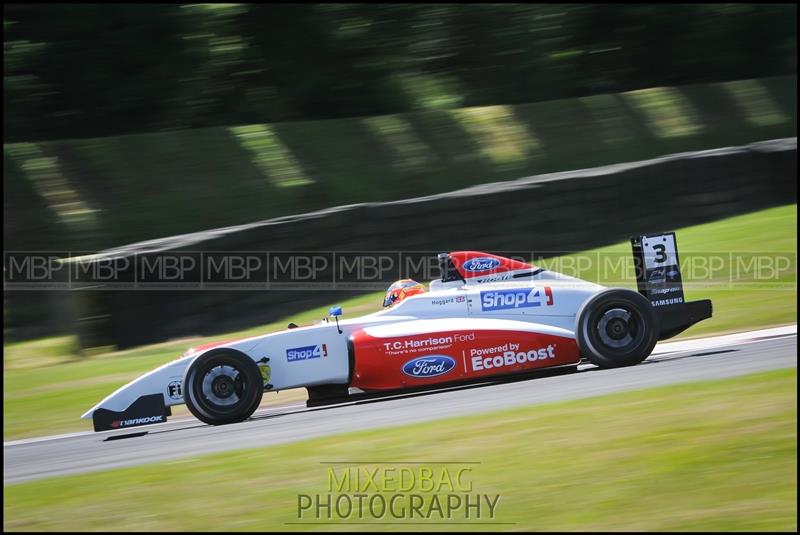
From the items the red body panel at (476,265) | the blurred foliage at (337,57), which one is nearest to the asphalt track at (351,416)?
the red body panel at (476,265)

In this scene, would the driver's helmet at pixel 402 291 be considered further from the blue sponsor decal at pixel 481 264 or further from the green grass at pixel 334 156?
the green grass at pixel 334 156

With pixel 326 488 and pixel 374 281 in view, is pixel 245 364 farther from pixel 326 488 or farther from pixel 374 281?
pixel 374 281

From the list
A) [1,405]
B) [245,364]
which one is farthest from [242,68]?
[245,364]

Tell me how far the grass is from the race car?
1.63m

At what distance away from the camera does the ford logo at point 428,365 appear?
291 inches

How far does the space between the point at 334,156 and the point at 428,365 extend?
12873 millimetres

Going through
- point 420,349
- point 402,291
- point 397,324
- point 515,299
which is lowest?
point 420,349

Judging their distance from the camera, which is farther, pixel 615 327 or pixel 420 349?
pixel 615 327

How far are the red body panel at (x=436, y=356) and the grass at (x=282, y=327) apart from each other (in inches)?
74.8

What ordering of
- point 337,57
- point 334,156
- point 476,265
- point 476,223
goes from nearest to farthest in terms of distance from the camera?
point 476,265, point 476,223, point 334,156, point 337,57

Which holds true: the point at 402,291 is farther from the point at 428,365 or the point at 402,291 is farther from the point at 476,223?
the point at 476,223

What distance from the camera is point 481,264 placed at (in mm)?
7980

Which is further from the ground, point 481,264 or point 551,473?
point 481,264

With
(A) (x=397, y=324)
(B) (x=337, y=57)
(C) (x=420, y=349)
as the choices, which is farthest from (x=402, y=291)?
(B) (x=337, y=57)
